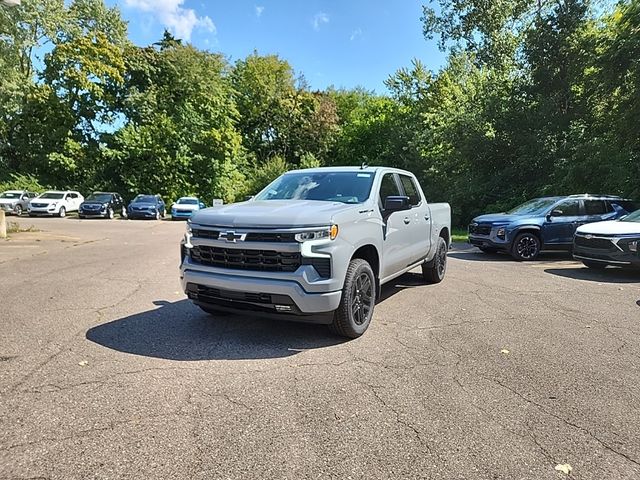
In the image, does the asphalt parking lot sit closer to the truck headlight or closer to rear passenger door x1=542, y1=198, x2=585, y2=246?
the truck headlight

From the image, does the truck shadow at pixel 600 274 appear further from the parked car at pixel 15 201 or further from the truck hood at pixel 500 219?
the parked car at pixel 15 201

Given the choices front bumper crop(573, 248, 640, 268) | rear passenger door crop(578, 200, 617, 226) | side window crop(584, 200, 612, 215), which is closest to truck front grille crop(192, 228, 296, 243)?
front bumper crop(573, 248, 640, 268)

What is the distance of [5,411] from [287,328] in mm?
2793

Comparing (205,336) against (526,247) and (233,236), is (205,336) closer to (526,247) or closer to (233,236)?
(233,236)

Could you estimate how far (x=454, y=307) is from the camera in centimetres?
657

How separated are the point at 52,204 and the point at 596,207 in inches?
A: 1118

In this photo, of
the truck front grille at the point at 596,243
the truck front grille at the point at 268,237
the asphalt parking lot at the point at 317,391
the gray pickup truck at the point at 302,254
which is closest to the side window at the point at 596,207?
the truck front grille at the point at 596,243

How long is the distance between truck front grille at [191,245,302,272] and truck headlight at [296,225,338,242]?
16 centimetres

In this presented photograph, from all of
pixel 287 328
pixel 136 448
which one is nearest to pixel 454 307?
pixel 287 328

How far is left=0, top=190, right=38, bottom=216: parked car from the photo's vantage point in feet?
96.5

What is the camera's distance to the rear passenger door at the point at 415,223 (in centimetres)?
662

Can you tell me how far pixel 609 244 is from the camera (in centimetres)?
945

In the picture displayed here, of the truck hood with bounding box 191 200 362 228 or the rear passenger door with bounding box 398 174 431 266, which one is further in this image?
the rear passenger door with bounding box 398 174 431 266

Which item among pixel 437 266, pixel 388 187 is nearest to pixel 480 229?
pixel 437 266
